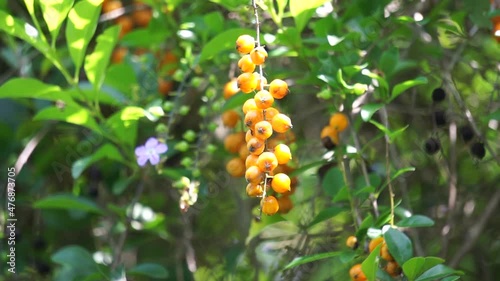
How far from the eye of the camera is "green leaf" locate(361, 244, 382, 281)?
122 centimetres

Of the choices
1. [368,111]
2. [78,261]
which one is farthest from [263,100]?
[78,261]

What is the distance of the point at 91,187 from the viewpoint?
79.4 inches

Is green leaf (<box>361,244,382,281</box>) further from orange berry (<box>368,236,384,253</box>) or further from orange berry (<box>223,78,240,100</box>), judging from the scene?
orange berry (<box>223,78,240,100</box>)

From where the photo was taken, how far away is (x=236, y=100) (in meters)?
1.59

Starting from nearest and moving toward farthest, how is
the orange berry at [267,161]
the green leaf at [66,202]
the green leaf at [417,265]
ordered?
the orange berry at [267,161]
the green leaf at [417,265]
the green leaf at [66,202]

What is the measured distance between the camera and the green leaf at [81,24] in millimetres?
1430

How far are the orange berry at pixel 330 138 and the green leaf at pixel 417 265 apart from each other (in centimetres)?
30

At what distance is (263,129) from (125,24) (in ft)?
3.69

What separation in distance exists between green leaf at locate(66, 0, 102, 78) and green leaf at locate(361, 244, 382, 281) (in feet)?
2.10

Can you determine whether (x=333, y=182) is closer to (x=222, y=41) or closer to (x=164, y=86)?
(x=222, y=41)

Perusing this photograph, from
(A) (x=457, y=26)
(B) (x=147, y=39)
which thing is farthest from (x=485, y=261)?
(B) (x=147, y=39)

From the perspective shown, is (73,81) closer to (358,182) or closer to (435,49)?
(358,182)

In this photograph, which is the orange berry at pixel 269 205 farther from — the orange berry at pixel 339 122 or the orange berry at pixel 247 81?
the orange berry at pixel 339 122

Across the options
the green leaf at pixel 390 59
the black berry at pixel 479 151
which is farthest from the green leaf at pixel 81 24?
the black berry at pixel 479 151
